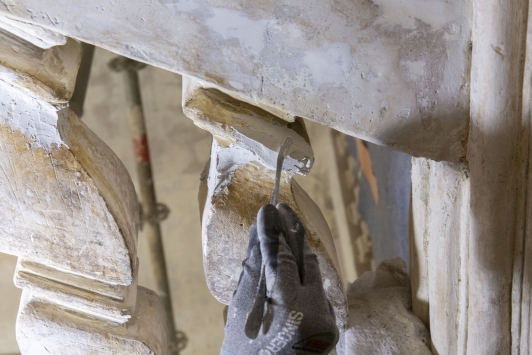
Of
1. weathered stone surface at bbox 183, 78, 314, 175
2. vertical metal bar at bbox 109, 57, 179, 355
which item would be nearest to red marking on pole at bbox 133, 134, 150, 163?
vertical metal bar at bbox 109, 57, 179, 355

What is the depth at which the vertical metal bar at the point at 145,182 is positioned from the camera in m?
2.40

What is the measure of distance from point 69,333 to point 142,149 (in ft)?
4.58

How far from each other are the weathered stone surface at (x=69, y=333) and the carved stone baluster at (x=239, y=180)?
0.18 metres

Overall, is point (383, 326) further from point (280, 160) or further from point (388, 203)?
point (388, 203)

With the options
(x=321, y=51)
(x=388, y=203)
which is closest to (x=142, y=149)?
(x=388, y=203)

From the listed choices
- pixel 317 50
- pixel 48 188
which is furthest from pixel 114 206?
pixel 317 50

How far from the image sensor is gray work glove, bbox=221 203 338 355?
2.63 ft

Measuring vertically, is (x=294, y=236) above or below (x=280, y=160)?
below

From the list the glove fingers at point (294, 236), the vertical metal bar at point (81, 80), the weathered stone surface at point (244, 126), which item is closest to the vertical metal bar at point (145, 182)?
the vertical metal bar at point (81, 80)

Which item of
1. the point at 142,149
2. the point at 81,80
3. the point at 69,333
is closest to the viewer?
the point at 69,333

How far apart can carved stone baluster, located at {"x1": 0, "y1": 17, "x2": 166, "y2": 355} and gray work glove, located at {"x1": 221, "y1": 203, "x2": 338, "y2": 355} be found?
28 centimetres

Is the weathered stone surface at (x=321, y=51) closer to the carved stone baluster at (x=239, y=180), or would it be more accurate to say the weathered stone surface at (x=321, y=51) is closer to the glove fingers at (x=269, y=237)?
the carved stone baluster at (x=239, y=180)

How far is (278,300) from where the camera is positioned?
802mm

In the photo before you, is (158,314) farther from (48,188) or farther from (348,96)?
(348,96)
